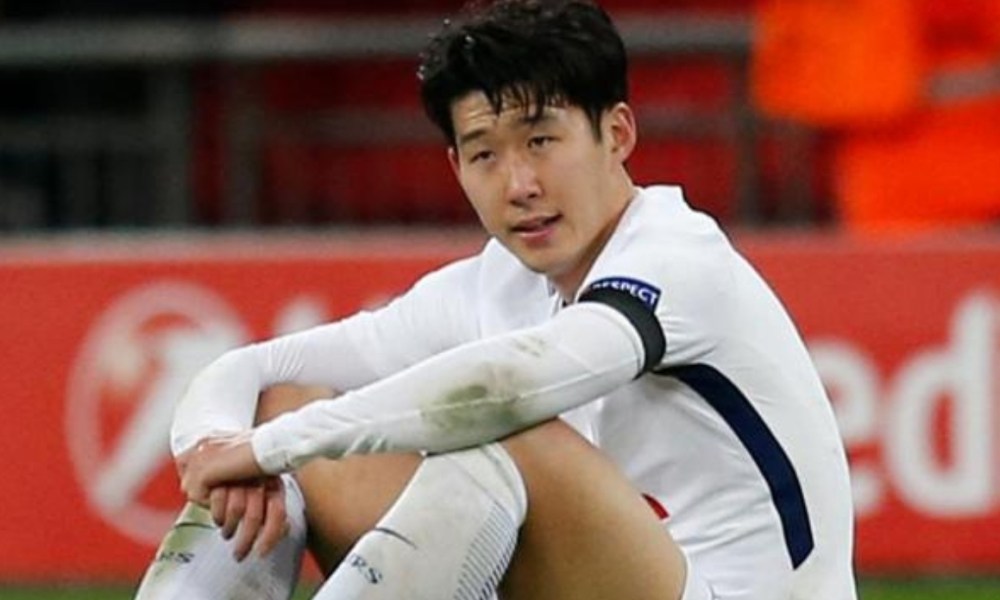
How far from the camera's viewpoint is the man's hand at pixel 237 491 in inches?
199

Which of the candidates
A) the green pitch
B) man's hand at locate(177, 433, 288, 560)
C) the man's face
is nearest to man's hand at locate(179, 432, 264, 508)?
man's hand at locate(177, 433, 288, 560)

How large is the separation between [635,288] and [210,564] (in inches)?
31.4

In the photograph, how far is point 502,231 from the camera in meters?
5.14

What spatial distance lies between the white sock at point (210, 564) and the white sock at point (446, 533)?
330 millimetres

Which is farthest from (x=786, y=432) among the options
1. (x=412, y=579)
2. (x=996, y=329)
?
(x=996, y=329)

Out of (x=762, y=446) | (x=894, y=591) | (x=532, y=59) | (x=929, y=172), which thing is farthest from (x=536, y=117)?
(x=929, y=172)

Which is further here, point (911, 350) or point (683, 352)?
point (911, 350)

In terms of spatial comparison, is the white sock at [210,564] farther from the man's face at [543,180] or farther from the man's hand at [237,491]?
the man's face at [543,180]

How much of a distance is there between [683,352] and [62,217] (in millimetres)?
5820

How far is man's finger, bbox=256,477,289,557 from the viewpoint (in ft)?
16.8

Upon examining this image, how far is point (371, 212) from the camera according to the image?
1128cm

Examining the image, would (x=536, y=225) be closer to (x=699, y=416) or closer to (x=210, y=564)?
(x=699, y=416)

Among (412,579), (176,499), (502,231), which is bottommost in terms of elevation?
(176,499)

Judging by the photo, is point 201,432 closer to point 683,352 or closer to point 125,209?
point 683,352
